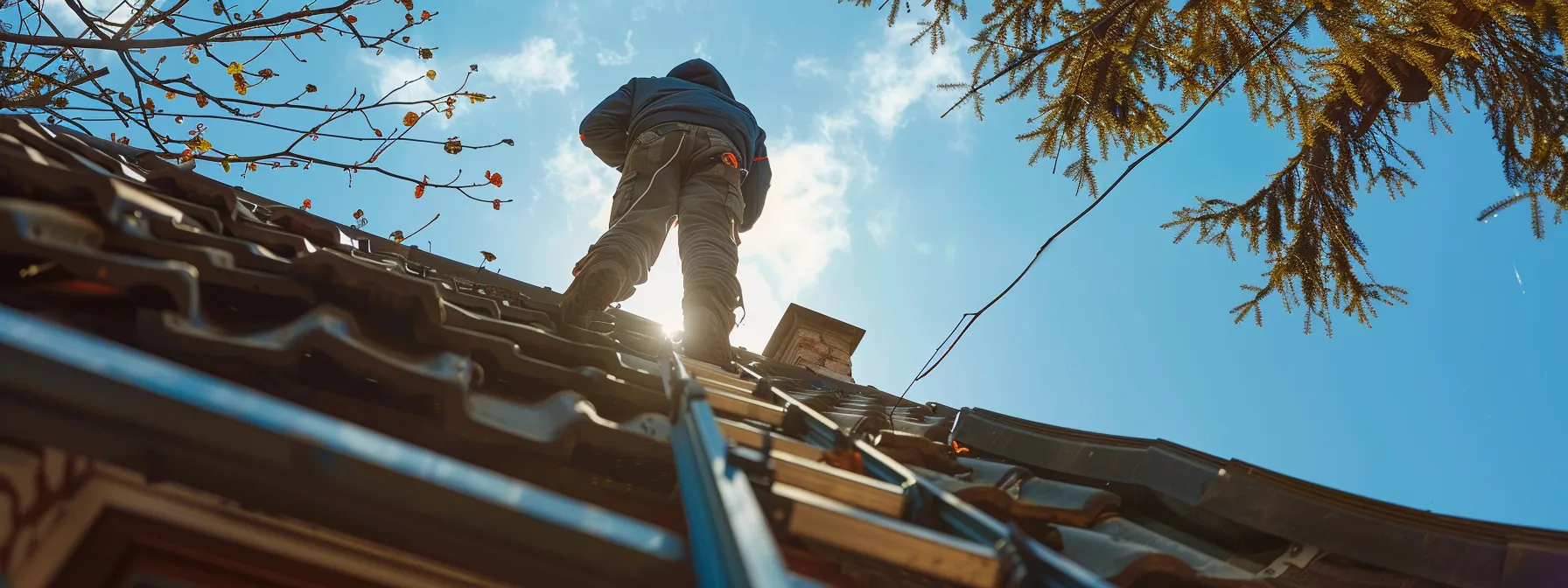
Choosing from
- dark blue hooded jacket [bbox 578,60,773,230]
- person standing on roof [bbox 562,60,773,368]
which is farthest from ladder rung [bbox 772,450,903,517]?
dark blue hooded jacket [bbox 578,60,773,230]

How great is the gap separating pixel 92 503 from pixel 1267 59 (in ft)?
15.7

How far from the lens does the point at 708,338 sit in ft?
13.4

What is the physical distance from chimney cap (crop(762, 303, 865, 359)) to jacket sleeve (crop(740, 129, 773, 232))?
905mm

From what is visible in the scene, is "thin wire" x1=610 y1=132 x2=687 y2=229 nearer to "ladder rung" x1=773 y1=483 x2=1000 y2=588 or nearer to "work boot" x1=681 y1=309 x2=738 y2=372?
"work boot" x1=681 y1=309 x2=738 y2=372

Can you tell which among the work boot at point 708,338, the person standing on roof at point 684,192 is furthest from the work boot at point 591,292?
the work boot at point 708,338

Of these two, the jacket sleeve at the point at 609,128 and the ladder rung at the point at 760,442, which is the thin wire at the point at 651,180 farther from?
the ladder rung at the point at 760,442

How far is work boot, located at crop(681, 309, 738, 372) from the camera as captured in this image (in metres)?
3.89

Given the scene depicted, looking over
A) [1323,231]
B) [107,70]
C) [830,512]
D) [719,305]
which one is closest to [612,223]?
[719,305]

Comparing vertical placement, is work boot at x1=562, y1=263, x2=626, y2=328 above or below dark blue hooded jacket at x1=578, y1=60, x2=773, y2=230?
below

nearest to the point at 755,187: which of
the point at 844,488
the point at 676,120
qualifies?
the point at 676,120

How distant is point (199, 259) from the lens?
5.08ft

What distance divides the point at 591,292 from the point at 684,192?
1.79 meters

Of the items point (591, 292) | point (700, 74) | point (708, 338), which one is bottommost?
point (591, 292)

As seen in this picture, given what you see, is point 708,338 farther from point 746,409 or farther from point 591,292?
point 746,409
